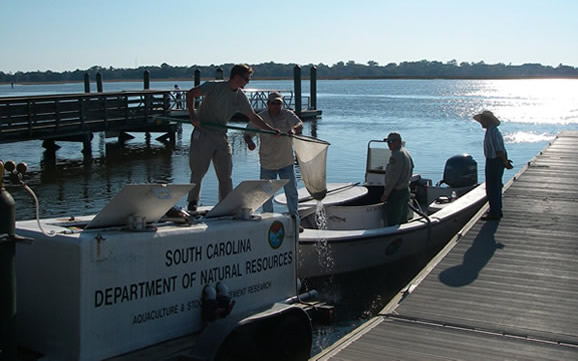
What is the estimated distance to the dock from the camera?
6078 millimetres

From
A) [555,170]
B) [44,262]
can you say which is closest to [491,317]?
[44,262]

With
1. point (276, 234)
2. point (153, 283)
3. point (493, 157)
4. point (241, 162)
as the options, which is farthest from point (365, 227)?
point (241, 162)

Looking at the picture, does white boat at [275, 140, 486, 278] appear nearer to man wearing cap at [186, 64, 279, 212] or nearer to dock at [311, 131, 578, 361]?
dock at [311, 131, 578, 361]

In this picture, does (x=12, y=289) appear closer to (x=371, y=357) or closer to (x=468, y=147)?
(x=371, y=357)

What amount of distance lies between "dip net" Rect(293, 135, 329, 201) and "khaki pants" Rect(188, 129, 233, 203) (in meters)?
0.85

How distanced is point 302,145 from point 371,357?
10.6ft

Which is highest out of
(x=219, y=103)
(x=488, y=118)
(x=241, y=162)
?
(x=219, y=103)

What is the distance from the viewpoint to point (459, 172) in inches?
634

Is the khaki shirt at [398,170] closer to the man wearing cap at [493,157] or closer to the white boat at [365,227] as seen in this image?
the white boat at [365,227]

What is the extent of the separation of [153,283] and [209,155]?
2.48m

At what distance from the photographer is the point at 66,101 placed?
25344 millimetres

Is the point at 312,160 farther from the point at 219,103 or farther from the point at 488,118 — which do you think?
the point at 488,118

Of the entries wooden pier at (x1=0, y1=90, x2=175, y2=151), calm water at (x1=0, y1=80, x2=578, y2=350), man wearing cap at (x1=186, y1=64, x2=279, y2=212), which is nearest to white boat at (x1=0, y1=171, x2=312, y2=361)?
man wearing cap at (x1=186, y1=64, x2=279, y2=212)

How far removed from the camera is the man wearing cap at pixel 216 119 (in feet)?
24.6
